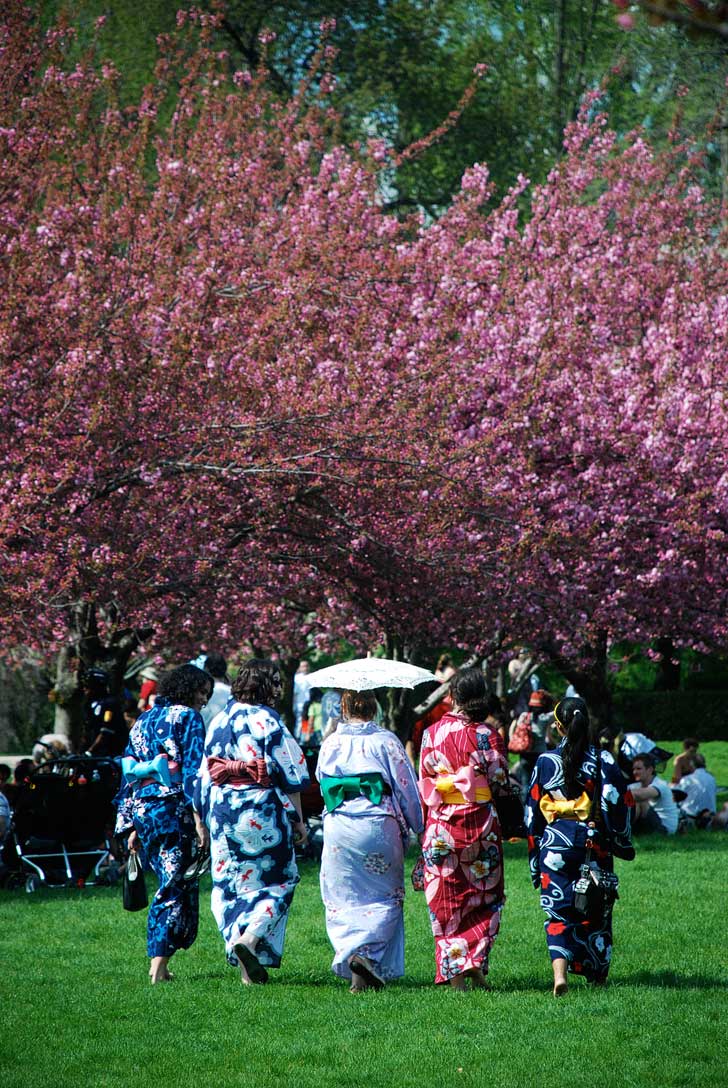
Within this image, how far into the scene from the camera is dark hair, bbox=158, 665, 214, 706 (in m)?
7.58

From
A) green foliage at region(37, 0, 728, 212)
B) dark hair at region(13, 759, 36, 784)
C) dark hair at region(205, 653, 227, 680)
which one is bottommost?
dark hair at region(13, 759, 36, 784)

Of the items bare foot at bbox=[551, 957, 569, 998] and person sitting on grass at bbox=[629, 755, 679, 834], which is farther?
person sitting on grass at bbox=[629, 755, 679, 834]

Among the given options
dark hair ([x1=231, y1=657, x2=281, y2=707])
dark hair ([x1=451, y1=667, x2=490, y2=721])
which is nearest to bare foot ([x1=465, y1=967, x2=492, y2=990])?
dark hair ([x1=451, y1=667, x2=490, y2=721])

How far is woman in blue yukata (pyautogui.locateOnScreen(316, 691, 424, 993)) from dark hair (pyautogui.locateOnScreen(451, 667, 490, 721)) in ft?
1.30

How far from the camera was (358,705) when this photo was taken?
741 cm

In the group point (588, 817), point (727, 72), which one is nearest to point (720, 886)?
point (588, 817)

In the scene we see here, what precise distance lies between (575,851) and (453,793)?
700 mm

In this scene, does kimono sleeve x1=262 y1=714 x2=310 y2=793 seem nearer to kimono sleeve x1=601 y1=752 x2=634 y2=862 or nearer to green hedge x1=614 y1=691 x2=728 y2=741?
kimono sleeve x1=601 y1=752 x2=634 y2=862

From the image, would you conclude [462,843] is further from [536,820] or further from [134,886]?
[134,886]

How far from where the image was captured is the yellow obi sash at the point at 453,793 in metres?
7.14

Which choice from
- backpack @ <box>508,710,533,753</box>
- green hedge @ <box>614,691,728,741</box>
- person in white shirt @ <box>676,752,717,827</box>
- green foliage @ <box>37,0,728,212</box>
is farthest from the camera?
green foliage @ <box>37,0,728,212</box>

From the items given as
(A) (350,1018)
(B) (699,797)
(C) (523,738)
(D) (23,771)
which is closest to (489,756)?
(A) (350,1018)

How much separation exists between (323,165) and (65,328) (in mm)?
7421

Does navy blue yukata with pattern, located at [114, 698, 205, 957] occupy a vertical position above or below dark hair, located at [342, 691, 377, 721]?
below
